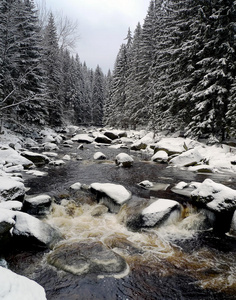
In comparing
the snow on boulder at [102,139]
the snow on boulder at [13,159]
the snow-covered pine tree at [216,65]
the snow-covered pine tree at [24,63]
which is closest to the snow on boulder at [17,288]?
the snow on boulder at [13,159]

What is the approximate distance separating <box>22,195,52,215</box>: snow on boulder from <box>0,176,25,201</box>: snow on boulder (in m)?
0.29

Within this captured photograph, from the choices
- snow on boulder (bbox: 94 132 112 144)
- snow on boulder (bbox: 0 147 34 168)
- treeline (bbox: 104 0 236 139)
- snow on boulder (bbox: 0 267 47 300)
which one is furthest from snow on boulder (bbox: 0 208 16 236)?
snow on boulder (bbox: 94 132 112 144)

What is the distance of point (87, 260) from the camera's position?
3885 millimetres

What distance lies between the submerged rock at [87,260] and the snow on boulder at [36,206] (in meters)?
1.83

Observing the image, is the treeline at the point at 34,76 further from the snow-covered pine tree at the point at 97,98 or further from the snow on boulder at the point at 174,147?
the snow on boulder at the point at 174,147

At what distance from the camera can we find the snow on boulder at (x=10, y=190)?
550 cm

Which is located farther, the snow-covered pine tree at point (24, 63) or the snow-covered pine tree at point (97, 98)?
the snow-covered pine tree at point (97, 98)

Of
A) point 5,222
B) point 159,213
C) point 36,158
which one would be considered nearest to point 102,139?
point 36,158

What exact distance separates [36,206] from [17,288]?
14.4 ft

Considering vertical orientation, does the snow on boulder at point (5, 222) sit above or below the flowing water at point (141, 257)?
above

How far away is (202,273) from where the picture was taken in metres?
3.72

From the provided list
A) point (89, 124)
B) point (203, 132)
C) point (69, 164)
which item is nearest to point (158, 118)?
point (203, 132)

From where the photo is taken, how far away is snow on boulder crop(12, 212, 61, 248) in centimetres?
424

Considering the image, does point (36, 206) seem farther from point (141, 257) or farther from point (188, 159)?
point (188, 159)
